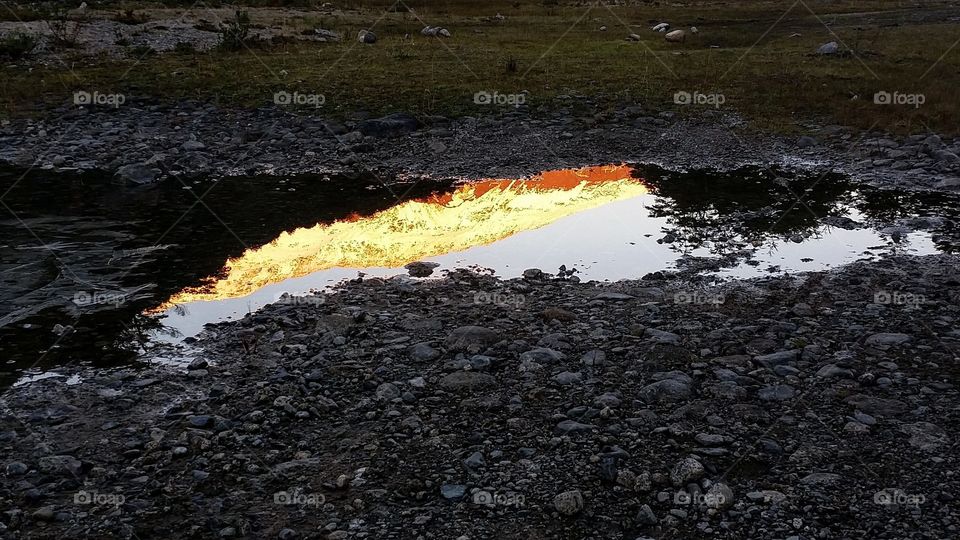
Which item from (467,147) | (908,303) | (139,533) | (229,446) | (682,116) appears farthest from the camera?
(682,116)

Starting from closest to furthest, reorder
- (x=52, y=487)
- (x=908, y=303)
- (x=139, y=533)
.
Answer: (x=139, y=533) < (x=52, y=487) < (x=908, y=303)

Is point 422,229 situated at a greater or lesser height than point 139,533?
greater

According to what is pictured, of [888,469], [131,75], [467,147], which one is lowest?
[888,469]

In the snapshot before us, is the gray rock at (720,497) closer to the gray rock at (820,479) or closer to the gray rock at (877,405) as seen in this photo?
the gray rock at (820,479)

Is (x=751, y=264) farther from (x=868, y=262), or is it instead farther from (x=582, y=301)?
(x=582, y=301)

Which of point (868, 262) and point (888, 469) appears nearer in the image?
point (888, 469)

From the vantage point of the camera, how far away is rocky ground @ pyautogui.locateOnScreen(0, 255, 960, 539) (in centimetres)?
562

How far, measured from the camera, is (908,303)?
9438 millimetres

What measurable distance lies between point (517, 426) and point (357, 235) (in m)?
7.21

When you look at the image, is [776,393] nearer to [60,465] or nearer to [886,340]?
[886,340]

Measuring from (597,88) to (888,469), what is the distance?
2028 cm

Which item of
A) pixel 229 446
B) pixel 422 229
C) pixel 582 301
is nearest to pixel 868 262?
pixel 582 301

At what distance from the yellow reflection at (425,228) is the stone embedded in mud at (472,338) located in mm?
3347

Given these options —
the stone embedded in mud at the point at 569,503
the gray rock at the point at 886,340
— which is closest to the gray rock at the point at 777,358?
the gray rock at the point at 886,340
